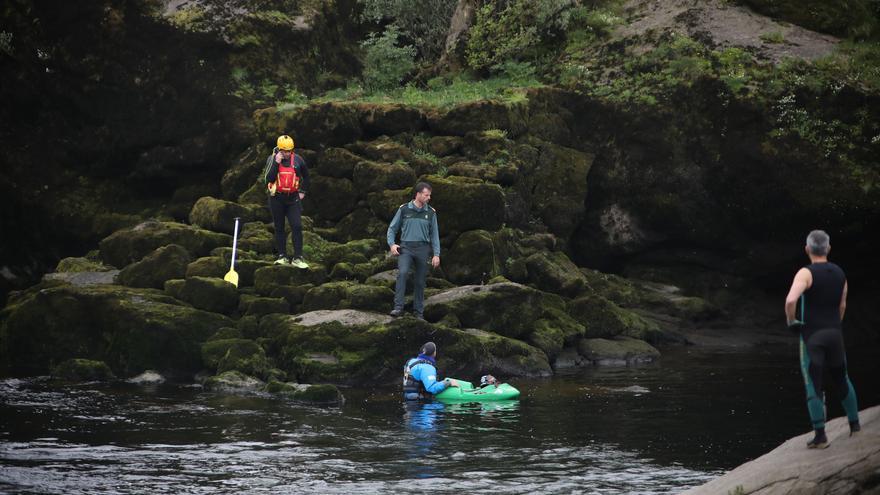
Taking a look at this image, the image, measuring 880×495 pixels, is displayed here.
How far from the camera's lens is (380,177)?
1035 inches

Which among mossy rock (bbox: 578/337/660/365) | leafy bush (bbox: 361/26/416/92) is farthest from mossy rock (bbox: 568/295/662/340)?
leafy bush (bbox: 361/26/416/92)

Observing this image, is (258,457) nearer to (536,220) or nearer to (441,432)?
(441,432)

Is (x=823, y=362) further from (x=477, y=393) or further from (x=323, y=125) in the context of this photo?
(x=323, y=125)

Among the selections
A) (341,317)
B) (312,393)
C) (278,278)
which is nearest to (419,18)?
(278,278)

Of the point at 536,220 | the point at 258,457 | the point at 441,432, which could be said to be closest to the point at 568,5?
the point at 536,220

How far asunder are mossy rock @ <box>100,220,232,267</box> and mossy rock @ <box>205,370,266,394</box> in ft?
16.5

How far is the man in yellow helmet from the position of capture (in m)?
23.3

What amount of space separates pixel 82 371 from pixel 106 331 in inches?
40.2

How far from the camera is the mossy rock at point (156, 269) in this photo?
922 inches

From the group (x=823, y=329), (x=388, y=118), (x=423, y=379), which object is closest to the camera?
(x=823, y=329)

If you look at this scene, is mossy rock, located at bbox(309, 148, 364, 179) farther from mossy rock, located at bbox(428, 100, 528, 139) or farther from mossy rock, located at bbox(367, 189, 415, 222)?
mossy rock, located at bbox(428, 100, 528, 139)

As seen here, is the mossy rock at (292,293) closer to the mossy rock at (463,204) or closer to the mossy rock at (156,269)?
the mossy rock at (156,269)

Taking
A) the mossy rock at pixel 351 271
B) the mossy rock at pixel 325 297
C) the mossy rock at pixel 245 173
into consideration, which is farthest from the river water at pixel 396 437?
the mossy rock at pixel 245 173

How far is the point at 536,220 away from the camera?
96.4 ft
